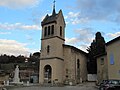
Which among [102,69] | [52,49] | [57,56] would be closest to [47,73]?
[57,56]

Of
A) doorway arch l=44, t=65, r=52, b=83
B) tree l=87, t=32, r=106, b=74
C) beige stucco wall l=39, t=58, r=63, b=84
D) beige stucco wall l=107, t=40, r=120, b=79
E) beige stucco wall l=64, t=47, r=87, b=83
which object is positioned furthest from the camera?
tree l=87, t=32, r=106, b=74

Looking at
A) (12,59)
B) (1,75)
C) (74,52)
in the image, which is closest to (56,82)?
(74,52)

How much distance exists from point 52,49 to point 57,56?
207cm

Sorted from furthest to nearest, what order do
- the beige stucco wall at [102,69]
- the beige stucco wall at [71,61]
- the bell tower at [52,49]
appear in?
1. the beige stucco wall at [71,61]
2. the bell tower at [52,49]
3. the beige stucco wall at [102,69]

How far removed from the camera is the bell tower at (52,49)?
44.6m

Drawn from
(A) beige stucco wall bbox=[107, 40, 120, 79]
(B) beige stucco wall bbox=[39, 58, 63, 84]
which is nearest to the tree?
(B) beige stucco wall bbox=[39, 58, 63, 84]

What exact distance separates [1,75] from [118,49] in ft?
89.5

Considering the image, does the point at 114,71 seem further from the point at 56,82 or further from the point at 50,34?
the point at 50,34

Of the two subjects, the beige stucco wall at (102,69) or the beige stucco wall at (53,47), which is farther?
the beige stucco wall at (53,47)

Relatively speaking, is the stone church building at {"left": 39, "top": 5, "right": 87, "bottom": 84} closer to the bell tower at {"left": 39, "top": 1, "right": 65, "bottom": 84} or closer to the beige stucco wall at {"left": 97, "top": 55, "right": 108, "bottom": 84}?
the bell tower at {"left": 39, "top": 1, "right": 65, "bottom": 84}

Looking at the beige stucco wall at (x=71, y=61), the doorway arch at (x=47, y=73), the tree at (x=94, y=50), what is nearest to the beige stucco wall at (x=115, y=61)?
the beige stucco wall at (x=71, y=61)

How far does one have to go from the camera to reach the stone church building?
4484cm

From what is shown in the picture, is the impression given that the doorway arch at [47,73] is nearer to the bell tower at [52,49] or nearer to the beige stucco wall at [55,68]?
the bell tower at [52,49]

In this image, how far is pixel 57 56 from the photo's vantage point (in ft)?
147
